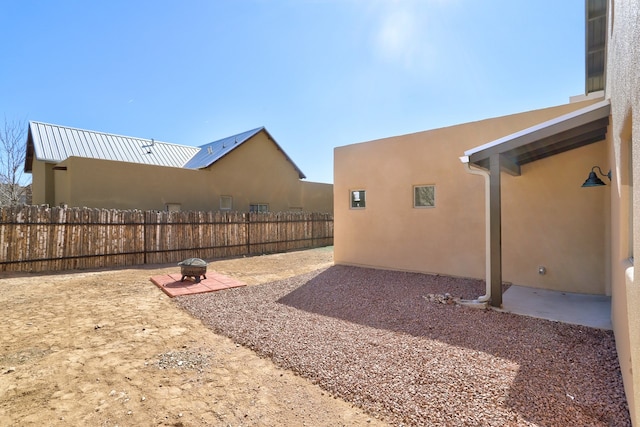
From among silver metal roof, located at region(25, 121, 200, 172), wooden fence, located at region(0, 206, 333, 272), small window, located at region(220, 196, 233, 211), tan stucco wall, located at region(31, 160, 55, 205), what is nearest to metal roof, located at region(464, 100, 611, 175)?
wooden fence, located at region(0, 206, 333, 272)

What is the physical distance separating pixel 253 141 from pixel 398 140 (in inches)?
440

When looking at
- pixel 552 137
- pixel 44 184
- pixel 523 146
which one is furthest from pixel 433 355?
pixel 44 184

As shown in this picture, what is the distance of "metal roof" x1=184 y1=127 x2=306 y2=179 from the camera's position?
53.7ft

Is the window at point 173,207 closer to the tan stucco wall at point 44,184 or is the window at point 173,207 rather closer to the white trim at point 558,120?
the tan stucco wall at point 44,184

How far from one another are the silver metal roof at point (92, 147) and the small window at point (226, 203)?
3.86m

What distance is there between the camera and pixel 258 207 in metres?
17.0

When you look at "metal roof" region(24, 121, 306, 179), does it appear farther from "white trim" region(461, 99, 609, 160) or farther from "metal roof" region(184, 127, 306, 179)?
"white trim" region(461, 99, 609, 160)

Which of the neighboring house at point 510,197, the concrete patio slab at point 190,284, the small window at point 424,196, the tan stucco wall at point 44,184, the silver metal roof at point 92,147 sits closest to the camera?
the neighboring house at point 510,197

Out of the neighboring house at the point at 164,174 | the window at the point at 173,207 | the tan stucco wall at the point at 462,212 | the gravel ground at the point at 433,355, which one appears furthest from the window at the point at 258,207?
the gravel ground at the point at 433,355

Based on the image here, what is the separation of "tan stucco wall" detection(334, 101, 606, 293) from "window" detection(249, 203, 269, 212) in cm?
835

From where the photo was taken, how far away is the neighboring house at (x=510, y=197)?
14.6 feet

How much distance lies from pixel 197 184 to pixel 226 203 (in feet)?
5.98

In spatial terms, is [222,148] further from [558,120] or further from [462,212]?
[558,120]

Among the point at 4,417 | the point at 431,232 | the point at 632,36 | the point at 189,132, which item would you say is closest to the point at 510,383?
the point at 632,36
